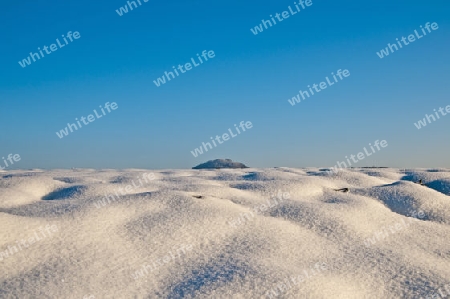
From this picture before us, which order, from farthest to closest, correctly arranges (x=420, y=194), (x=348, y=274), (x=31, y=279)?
(x=420, y=194) < (x=348, y=274) < (x=31, y=279)

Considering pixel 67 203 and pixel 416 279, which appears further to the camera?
pixel 67 203

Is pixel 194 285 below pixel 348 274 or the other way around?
the other way around

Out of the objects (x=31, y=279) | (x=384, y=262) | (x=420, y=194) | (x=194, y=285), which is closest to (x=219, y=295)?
(x=194, y=285)

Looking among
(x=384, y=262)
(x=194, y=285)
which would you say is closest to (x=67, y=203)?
(x=194, y=285)

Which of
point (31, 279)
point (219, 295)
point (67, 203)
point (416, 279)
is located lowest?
point (416, 279)

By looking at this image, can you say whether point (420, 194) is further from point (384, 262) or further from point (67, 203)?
point (67, 203)

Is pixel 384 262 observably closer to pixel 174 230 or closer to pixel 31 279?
pixel 174 230

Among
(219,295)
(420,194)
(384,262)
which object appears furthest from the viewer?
(420,194)
